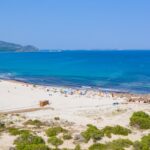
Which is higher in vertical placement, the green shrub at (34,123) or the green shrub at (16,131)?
the green shrub at (16,131)

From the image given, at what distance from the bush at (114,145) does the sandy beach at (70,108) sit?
0.74m

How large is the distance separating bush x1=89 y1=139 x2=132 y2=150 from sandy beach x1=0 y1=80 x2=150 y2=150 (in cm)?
Answer: 74

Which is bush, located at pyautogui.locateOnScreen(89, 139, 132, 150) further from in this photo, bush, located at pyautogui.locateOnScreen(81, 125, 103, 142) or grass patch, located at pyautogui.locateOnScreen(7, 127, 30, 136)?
grass patch, located at pyautogui.locateOnScreen(7, 127, 30, 136)

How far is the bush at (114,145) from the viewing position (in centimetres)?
2143

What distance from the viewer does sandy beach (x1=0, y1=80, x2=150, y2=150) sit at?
95.4 ft

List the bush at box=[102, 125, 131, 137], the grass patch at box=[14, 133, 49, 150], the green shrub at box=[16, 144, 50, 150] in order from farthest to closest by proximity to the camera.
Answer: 1. the bush at box=[102, 125, 131, 137]
2. the grass patch at box=[14, 133, 49, 150]
3. the green shrub at box=[16, 144, 50, 150]

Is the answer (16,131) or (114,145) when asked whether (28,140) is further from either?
(114,145)

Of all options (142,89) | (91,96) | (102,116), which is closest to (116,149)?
(102,116)

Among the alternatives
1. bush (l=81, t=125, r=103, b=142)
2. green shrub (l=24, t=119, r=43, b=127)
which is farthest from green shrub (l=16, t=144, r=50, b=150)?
green shrub (l=24, t=119, r=43, b=127)

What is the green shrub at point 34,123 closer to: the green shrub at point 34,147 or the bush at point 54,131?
the bush at point 54,131

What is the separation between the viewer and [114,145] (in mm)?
21625

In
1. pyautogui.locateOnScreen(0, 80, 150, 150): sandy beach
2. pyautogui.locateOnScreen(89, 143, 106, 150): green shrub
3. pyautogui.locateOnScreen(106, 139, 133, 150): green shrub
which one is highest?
pyautogui.locateOnScreen(106, 139, 133, 150): green shrub

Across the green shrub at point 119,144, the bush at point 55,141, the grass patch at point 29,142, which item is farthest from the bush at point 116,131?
the grass patch at point 29,142

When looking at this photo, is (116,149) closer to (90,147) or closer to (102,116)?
(90,147)
